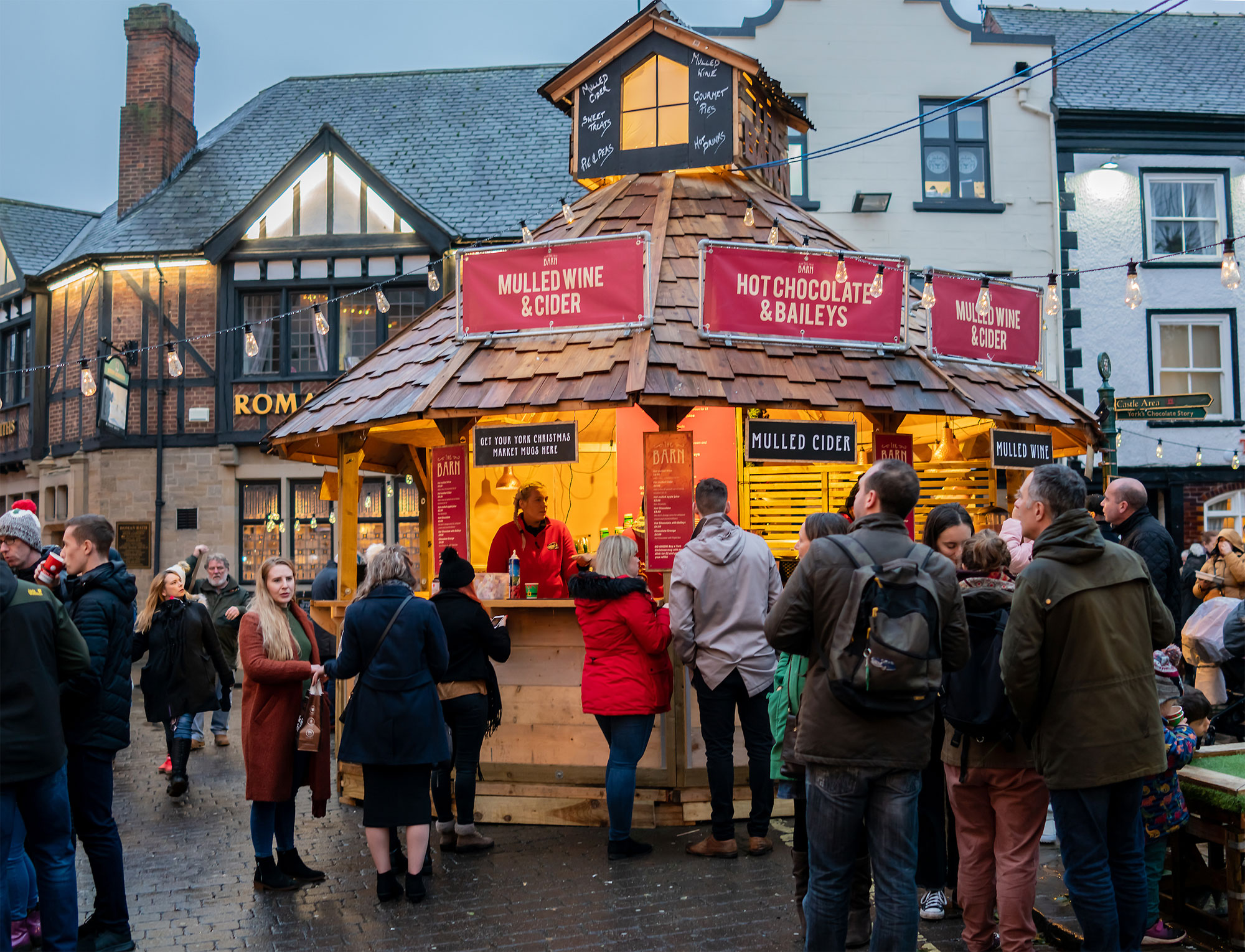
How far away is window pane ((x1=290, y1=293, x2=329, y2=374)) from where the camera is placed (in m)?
18.2

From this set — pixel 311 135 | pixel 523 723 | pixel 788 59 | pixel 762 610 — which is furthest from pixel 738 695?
pixel 311 135

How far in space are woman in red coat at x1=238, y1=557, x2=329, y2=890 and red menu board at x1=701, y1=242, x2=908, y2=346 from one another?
11.8 feet

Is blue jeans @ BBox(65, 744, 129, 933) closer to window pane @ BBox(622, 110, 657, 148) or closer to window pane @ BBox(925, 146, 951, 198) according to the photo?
window pane @ BBox(622, 110, 657, 148)

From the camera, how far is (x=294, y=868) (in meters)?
5.98

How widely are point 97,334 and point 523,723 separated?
14.6 meters

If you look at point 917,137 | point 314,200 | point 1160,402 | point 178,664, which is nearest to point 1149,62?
point 917,137

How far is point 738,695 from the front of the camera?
6238 mm

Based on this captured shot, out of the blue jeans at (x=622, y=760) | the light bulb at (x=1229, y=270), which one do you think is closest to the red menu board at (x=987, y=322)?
the light bulb at (x=1229, y=270)

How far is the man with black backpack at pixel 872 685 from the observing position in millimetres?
3807

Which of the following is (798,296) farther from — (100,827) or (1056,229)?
(1056,229)

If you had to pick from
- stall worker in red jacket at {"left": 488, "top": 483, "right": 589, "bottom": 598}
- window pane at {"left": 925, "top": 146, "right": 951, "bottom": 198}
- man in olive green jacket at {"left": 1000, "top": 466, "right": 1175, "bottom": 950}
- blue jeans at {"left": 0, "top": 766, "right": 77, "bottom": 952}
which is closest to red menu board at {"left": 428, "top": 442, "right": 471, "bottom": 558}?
stall worker in red jacket at {"left": 488, "top": 483, "right": 589, "bottom": 598}

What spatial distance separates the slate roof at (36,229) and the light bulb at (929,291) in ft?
61.2

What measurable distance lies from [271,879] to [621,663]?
2272 mm

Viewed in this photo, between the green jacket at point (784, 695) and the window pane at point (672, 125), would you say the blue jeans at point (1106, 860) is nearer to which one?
the green jacket at point (784, 695)
